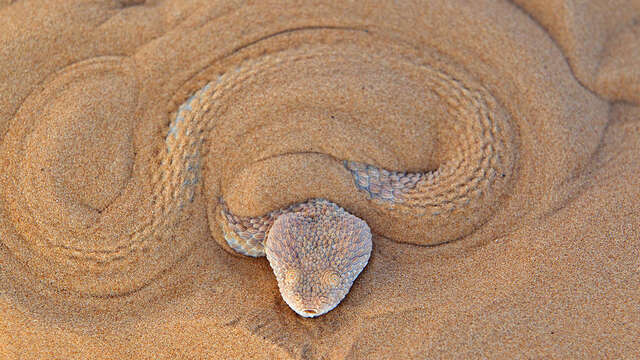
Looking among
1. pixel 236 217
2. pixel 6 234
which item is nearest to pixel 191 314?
pixel 236 217

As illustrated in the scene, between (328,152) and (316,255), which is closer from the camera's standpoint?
(316,255)

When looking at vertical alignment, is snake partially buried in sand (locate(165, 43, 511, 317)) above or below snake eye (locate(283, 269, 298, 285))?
above

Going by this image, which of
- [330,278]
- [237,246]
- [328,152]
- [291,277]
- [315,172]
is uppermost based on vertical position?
[328,152]

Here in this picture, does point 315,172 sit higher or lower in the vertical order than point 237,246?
higher

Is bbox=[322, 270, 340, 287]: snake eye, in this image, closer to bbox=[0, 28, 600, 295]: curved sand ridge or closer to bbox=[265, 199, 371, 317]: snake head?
bbox=[265, 199, 371, 317]: snake head

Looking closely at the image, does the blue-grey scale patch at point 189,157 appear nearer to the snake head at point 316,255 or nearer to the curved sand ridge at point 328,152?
the curved sand ridge at point 328,152

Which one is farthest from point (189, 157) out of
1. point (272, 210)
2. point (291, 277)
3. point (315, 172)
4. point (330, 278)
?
point (330, 278)

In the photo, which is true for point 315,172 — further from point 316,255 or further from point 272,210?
point 316,255

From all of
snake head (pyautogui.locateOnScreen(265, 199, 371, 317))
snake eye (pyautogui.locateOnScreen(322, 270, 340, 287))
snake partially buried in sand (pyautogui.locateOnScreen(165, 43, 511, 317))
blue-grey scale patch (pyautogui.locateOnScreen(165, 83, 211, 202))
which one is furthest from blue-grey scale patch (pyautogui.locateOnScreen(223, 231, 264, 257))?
snake eye (pyautogui.locateOnScreen(322, 270, 340, 287))
